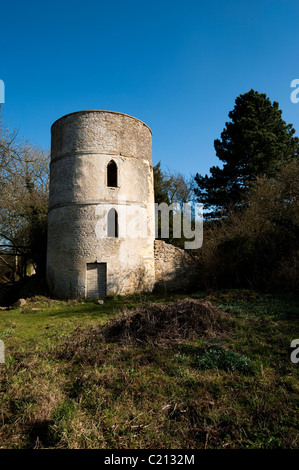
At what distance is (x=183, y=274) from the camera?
15055 millimetres

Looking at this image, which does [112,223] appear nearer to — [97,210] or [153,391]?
[97,210]

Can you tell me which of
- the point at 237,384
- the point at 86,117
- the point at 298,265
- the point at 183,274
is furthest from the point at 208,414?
the point at 86,117

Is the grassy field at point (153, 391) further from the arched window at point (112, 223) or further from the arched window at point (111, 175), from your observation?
the arched window at point (111, 175)

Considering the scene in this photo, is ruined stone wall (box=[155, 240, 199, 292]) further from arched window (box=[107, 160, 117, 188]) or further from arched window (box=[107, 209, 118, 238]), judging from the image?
arched window (box=[107, 160, 117, 188])

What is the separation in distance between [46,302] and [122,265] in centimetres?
378

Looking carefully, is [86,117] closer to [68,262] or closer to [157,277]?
[68,262]

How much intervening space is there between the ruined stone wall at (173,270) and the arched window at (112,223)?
2879 mm

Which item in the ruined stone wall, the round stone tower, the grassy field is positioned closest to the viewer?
the grassy field

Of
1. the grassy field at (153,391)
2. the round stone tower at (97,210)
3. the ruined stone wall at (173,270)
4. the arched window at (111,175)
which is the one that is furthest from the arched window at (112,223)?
the grassy field at (153,391)

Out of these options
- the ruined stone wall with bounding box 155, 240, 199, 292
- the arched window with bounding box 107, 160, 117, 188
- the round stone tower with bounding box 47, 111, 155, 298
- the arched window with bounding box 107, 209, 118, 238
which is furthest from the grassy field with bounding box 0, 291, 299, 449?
the arched window with bounding box 107, 160, 117, 188

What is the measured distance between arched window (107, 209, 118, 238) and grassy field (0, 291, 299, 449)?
6643 mm

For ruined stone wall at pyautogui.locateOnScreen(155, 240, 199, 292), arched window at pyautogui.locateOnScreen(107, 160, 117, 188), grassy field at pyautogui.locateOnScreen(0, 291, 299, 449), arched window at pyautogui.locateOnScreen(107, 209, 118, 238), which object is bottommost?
grassy field at pyautogui.locateOnScreen(0, 291, 299, 449)

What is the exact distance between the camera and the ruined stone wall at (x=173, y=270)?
48.3 feet

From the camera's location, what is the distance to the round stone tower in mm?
12641
